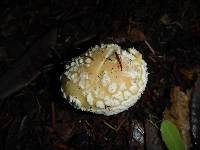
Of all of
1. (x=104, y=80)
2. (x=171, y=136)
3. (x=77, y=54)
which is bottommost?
(x=171, y=136)

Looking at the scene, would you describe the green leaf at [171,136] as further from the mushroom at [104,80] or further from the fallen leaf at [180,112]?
the mushroom at [104,80]

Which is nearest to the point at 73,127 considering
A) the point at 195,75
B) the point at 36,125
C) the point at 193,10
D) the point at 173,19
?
the point at 36,125

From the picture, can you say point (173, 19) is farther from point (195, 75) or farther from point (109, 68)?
point (109, 68)

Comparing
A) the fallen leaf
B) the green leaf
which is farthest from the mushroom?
the fallen leaf

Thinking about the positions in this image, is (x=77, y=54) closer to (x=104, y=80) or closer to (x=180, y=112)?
(x=104, y=80)

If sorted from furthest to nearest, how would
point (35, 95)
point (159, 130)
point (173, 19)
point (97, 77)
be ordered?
point (173, 19) → point (35, 95) → point (159, 130) → point (97, 77)

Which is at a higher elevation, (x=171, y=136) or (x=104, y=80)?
(x=104, y=80)

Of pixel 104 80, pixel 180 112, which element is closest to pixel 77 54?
pixel 104 80

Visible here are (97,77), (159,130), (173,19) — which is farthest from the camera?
(173,19)
